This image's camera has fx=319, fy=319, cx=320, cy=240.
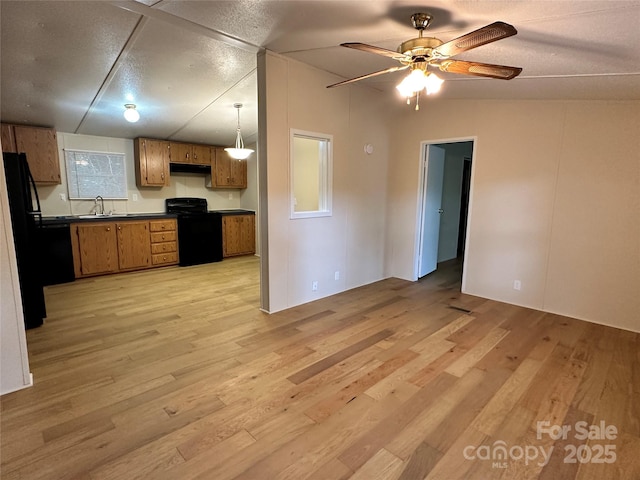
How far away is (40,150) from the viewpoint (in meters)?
4.76

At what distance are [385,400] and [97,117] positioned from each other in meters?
5.27

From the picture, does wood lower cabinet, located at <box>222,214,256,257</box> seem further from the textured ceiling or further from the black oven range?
the textured ceiling

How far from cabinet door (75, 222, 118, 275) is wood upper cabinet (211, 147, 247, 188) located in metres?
2.15

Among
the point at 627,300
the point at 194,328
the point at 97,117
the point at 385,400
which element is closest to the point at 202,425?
the point at 385,400

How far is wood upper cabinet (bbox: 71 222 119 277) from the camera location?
4.91m

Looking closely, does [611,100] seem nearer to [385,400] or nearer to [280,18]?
[280,18]

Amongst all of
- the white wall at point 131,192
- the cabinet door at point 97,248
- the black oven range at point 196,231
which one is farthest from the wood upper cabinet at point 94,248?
the black oven range at point 196,231

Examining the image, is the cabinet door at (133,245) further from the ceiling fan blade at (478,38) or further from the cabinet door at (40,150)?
the ceiling fan blade at (478,38)

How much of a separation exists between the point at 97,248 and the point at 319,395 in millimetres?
4647

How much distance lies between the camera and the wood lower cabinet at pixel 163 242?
566cm

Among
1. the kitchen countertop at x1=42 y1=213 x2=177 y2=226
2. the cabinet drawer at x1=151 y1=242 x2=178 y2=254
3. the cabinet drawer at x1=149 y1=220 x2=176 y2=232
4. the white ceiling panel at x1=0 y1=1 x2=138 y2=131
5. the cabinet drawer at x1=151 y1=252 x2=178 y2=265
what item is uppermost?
the white ceiling panel at x1=0 y1=1 x2=138 y2=131

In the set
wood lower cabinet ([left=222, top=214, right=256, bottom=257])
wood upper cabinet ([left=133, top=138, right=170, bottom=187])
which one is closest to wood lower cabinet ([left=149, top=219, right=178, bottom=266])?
wood upper cabinet ([left=133, top=138, right=170, bottom=187])

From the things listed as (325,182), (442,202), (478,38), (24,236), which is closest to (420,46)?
(478,38)

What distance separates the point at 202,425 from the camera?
1.94 meters
